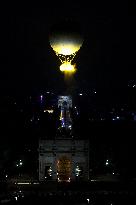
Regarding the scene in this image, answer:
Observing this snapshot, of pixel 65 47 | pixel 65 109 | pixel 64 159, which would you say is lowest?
pixel 64 159

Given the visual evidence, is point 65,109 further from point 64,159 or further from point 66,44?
point 66,44

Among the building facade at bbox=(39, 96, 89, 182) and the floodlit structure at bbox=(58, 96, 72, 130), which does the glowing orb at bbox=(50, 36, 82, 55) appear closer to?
the building facade at bbox=(39, 96, 89, 182)

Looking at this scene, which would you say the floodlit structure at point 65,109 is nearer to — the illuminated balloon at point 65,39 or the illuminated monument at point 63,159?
the illuminated monument at point 63,159

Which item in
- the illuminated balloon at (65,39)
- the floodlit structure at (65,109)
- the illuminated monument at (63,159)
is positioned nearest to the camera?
the illuminated balloon at (65,39)

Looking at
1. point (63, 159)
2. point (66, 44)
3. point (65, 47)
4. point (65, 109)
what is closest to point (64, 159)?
point (63, 159)

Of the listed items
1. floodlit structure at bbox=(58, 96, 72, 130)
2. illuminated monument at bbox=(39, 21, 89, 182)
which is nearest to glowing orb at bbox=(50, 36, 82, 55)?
illuminated monument at bbox=(39, 21, 89, 182)

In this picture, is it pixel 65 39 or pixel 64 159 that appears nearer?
pixel 65 39

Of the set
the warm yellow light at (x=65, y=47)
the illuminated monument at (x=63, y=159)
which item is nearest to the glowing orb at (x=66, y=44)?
the warm yellow light at (x=65, y=47)

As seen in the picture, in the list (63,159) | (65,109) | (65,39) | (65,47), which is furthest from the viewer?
(65,109)
